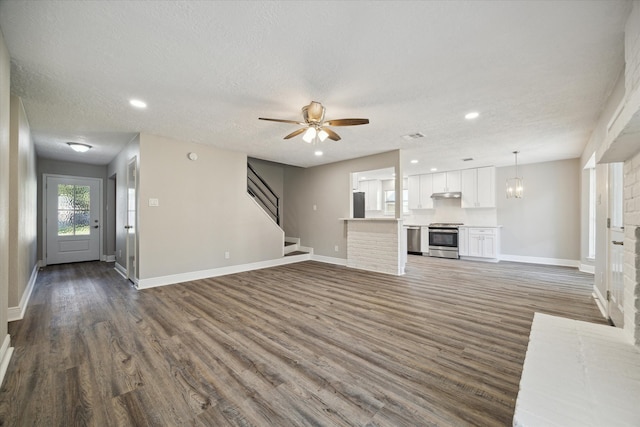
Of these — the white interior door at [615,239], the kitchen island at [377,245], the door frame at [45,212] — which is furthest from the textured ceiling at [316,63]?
the door frame at [45,212]

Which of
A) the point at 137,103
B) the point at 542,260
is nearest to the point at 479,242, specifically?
the point at 542,260

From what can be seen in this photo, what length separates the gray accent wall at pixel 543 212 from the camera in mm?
5926

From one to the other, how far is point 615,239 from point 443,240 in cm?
460

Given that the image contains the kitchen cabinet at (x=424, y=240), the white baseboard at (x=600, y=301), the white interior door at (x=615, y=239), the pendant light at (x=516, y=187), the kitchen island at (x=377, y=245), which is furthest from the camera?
the kitchen cabinet at (x=424, y=240)

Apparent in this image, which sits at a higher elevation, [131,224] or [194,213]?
[194,213]

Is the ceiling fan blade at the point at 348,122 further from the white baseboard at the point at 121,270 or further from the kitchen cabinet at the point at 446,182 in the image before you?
the kitchen cabinet at the point at 446,182

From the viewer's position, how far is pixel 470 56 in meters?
2.11

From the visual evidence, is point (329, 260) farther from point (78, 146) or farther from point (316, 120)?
point (78, 146)

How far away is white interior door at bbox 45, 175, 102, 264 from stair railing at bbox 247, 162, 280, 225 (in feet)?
12.9

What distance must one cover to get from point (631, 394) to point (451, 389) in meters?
0.90

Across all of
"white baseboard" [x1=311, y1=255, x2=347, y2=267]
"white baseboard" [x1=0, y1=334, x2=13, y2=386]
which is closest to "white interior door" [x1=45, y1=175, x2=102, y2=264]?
"white baseboard" [x1=0, y1=334, x2=13, y2=386]

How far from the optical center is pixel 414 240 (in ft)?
25.9

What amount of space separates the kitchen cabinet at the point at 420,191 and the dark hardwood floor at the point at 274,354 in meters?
4.00

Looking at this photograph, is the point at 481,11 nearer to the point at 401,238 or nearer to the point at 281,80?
the point at 281,80
